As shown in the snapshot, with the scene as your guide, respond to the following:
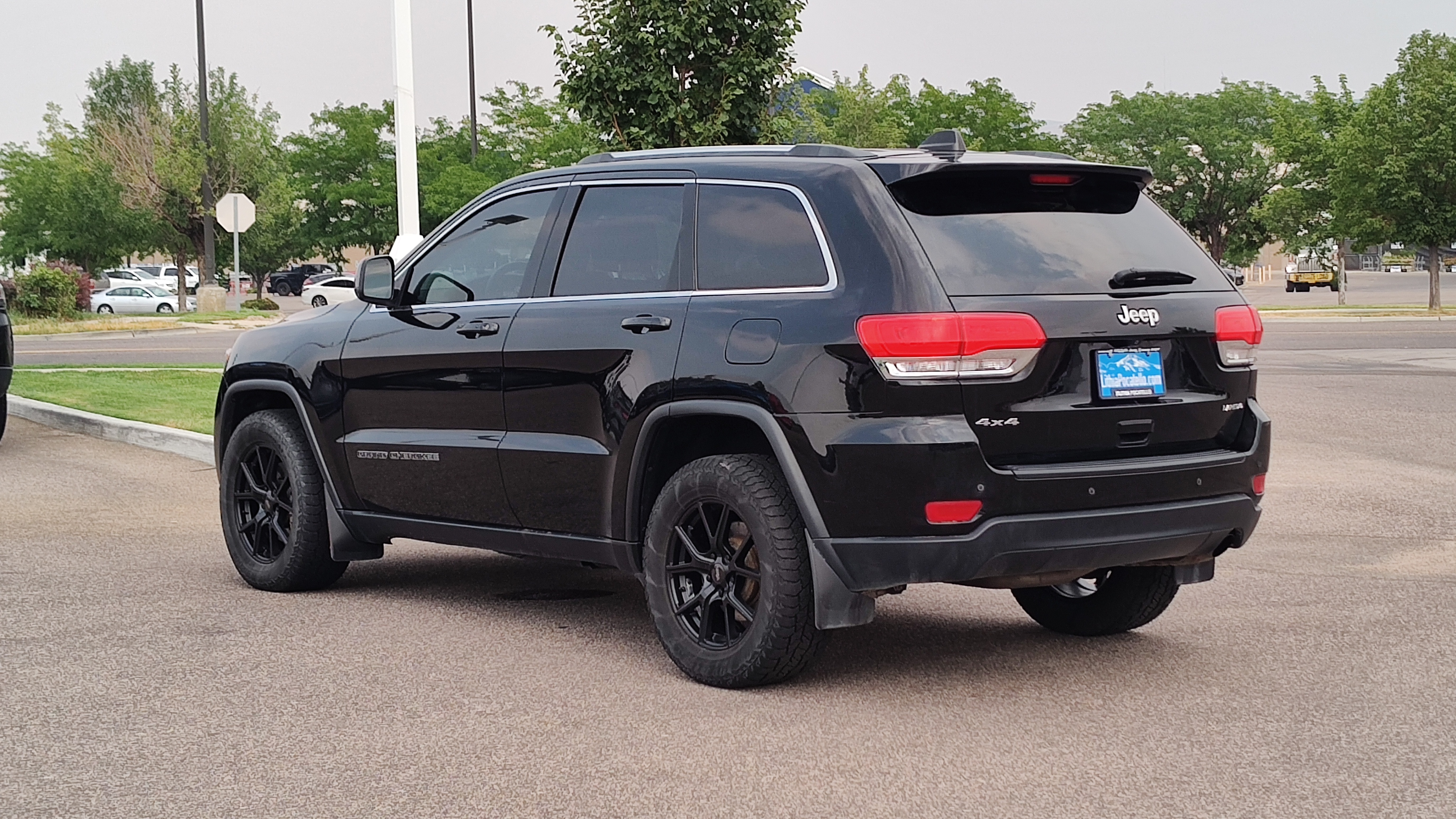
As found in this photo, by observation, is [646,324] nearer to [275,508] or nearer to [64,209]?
[275,508]

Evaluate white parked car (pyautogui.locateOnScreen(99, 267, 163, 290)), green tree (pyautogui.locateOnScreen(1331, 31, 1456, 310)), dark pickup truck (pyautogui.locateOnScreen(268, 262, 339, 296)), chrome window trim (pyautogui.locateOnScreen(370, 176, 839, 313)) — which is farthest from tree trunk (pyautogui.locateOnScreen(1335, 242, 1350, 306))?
chrome window trim (pyautogui.locateOnScreen(370, 176, 839, 313))

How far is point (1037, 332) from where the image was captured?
16.3 ft

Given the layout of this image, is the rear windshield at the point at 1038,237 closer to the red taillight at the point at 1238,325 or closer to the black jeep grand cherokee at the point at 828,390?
the black jeep grand cherokee at the point at 828,390

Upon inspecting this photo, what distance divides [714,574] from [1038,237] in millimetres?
1541

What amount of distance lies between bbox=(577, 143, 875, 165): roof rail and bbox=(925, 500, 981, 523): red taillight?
124 centimetres

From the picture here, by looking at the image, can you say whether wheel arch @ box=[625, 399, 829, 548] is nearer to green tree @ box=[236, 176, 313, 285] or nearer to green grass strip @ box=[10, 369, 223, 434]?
green grass strip @ box=[10, 369, 223, 434]

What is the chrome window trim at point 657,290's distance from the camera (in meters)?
5.26

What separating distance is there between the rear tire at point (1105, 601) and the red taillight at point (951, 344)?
4.06ft

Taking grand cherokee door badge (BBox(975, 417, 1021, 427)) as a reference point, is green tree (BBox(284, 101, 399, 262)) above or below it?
above

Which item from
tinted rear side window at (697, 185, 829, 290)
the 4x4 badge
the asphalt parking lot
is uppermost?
tinted rear side window at (697, 185, 829, 290)

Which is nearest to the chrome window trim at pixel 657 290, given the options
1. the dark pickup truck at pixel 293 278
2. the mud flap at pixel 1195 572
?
the mud flap at pixel 1195 572

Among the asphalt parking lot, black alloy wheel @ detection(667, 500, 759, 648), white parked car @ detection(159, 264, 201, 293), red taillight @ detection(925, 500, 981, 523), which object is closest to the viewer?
the asphalt parking lot

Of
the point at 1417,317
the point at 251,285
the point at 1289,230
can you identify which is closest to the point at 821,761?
the point at 1417,317

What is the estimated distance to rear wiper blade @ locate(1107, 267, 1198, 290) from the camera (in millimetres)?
5289
